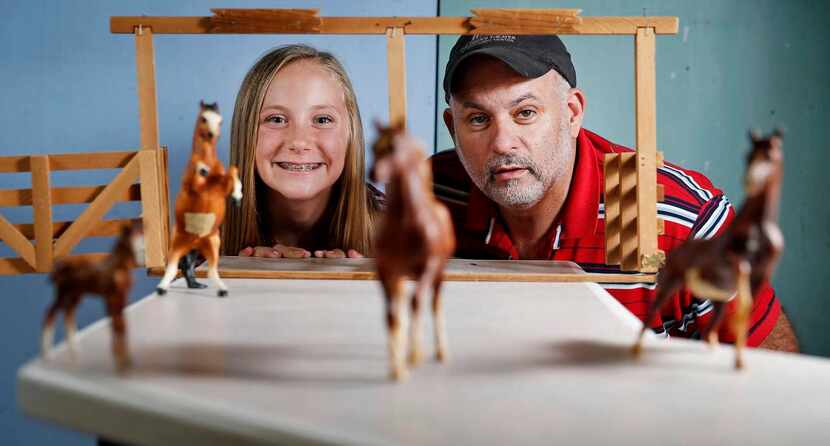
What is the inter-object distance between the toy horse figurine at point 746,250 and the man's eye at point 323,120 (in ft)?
4.16

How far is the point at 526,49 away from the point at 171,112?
109 cm

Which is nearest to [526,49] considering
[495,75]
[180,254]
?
[495,75]

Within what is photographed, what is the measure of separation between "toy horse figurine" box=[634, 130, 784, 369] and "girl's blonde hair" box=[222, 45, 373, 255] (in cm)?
123

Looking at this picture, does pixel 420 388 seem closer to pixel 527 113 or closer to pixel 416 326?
pixel 416 326

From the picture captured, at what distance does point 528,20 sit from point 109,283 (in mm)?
1072

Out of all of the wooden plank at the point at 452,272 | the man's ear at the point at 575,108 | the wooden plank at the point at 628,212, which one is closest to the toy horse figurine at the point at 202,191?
the wooden plank at the point at 452,272

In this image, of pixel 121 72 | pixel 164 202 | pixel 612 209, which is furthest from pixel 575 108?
A: pixel 121 72

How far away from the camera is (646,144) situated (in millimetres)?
1635

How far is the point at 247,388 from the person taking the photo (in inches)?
33.0

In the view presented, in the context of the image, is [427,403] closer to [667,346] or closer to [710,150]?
[667,346]

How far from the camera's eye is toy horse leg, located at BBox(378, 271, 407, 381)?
2.80 feet

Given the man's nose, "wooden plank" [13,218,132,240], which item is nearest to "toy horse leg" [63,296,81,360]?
"wooden plank" [13,218,132,240]

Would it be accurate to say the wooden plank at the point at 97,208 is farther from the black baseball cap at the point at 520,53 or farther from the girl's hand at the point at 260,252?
the black baseball cap at the point at 520,53

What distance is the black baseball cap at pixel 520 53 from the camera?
Answer: 190 centimetres
